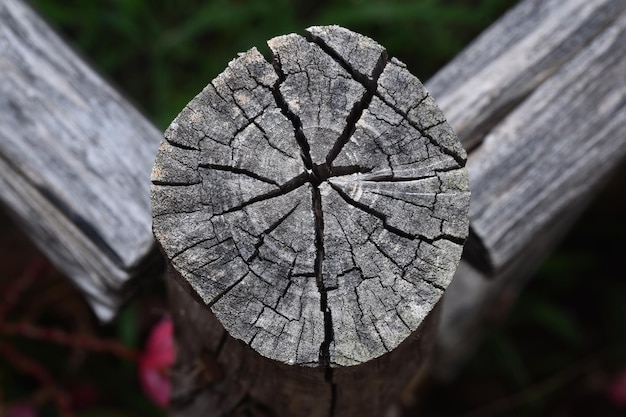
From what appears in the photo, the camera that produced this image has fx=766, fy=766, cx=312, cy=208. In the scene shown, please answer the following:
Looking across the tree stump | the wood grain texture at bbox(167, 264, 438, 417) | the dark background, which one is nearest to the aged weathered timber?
the wood grain texture at bbox(167, 264, 438, 417)

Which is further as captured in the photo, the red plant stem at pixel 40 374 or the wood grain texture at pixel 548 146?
the red plant stem at pixel 40 374

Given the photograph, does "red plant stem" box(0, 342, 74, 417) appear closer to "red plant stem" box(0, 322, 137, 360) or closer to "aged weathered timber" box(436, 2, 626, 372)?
"red plant stem" box(0, 322, 137, 360)

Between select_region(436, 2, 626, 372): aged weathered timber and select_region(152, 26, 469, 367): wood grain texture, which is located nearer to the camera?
select_region(152, 26, 469, 367): wood grain texture

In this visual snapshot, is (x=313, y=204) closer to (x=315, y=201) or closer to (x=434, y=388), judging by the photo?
(x=315, y=201)

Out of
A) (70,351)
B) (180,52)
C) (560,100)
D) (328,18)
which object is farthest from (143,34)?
(560,100)

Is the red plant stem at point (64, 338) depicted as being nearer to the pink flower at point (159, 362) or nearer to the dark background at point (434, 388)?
the pink flower at point (159, 362)

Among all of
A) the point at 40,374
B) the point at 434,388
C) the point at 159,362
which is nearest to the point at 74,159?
the point at 159,362

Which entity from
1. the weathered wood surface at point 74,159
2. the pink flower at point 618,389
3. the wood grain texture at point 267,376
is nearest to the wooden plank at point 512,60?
the wood grain texture at point 267,376

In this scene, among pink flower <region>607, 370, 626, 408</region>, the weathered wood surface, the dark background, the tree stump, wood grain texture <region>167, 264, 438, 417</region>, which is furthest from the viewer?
pink flower <region>607, 370, 626, 408</region>
